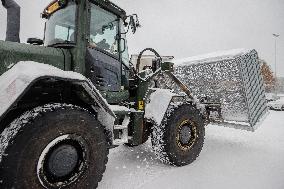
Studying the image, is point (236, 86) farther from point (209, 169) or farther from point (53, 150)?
point (53, 150)

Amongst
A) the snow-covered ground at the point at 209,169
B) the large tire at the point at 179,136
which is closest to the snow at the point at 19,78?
the snow-covered ground at the point at 209,169

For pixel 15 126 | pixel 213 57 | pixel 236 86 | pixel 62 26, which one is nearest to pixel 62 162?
pixel 15 126

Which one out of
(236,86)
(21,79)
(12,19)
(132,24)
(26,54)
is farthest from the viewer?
(236,86)

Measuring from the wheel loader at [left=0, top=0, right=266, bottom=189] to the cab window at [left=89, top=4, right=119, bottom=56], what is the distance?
2cm

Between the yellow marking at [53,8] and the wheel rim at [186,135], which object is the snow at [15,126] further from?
the wheel rim at [186,135]

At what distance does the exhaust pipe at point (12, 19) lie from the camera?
3377mm

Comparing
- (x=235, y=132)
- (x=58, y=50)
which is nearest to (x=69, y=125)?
(x=58, y=50)

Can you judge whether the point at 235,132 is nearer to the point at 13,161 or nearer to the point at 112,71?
the point at 112,71

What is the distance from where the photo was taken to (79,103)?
10.4 ft

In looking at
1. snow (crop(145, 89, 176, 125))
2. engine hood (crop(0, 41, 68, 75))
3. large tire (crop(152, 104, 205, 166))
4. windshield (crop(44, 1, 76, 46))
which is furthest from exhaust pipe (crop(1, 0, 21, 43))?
large tire (crop(152, 104, 205, 166))

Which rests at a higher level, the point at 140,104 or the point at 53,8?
the point at 53,8

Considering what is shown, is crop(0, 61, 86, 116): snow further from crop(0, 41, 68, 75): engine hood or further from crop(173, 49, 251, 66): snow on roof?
crop(173, 49, 251, 66): snow on roof

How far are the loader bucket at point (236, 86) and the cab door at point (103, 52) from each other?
293 cm

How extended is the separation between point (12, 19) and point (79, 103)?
1520 millimetres
